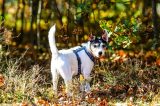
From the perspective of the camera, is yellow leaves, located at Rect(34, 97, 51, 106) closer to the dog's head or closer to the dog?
the dog

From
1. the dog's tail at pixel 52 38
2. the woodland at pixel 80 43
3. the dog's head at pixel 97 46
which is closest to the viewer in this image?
the dog's tail at pixel 52 38

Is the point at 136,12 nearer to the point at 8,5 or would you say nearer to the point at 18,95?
the point at 8,5

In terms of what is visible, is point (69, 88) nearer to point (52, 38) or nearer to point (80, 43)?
point (52, 38)

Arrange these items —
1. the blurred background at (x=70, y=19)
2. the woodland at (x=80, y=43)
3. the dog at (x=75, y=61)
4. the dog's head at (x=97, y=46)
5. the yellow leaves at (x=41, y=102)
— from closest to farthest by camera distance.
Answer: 1. the yellow leaves at (x=41, y=102)
2. the dog at (x=75, y=61)
3. the woodland at (x=80, y=43)
4. the dog's head at (x=97, y=46)
5. the blurred background at (x=70, y=19)

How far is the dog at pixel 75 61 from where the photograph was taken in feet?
27.7

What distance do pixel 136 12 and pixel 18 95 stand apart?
5.35 meters

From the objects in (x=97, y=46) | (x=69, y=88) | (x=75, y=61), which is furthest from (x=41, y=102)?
(x=97, y=46)

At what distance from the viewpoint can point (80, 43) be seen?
513 inches

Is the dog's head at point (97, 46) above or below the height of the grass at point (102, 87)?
above

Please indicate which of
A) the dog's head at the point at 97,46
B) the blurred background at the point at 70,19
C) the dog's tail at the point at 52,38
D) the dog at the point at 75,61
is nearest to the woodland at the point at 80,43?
the blurred background at the point at 70,19

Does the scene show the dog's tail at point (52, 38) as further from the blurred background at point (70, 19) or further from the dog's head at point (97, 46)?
the blurred background at point (70, 19)

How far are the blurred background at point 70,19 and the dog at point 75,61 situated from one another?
236 cm

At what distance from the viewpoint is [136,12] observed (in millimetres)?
12961

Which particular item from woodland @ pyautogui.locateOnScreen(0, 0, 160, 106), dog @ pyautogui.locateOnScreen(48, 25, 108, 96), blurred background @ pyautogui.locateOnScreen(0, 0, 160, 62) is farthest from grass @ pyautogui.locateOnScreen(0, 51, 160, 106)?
blurred background @ pyautogui.locateOnScreen(0, 0, 160, 62)
